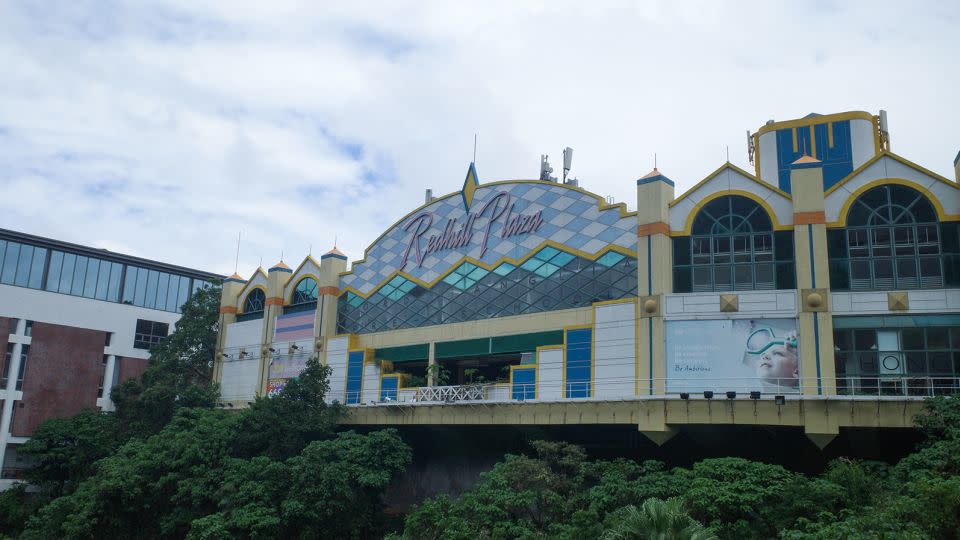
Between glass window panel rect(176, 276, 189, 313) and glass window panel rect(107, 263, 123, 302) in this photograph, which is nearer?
glass window panel rect(107, 263, 123, 302)

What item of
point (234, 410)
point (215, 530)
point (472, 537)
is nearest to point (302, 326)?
point (234, 410)

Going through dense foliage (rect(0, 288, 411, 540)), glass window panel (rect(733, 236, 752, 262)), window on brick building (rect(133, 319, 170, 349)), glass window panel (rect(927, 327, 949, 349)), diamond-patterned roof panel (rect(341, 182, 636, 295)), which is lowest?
dense foliage (rect(0, 288, 411, 540))

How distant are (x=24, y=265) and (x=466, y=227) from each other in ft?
→ 126

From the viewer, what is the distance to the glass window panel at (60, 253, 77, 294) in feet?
219

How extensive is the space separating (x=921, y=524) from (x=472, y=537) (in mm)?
17077

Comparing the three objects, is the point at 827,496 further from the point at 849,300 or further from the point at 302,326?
the point at 302,326

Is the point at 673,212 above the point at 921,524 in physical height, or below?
above

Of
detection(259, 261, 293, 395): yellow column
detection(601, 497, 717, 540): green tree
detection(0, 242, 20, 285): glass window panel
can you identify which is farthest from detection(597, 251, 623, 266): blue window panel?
detection(0, 242, 20, 285): glass window panel

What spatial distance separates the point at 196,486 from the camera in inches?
1747

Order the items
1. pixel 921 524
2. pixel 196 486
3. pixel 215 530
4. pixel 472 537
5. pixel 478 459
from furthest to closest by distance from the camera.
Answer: pixel 478 459, pixel 196 486, pixel 215 530, pixel 472 537, pixel 921 524

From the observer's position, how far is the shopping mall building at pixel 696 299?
3609 cm

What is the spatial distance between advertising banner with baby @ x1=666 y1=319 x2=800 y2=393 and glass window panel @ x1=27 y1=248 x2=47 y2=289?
169 ft

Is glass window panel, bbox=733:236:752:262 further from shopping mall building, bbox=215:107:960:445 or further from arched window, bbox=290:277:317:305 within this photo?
arched window, bbox=290:277:317:305

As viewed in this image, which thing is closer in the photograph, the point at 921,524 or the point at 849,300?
the point at 921,524
